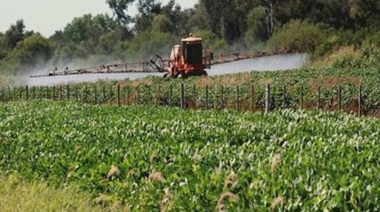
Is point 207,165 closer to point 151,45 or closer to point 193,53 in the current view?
point 193,53

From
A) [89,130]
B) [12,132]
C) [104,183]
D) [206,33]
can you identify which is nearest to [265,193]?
[104,183]

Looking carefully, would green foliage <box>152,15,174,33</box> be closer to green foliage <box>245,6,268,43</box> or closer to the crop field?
green foliage <box>245,6,268,43</box>

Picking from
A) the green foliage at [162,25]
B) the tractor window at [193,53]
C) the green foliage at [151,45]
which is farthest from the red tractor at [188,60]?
the green foliage at [162,25]

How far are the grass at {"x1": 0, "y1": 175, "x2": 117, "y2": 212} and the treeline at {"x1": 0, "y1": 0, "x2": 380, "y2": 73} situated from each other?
149 feet

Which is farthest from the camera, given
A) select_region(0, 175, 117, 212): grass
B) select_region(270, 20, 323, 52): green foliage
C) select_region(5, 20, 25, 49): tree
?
select_region(5, 20, 25, 49): tree

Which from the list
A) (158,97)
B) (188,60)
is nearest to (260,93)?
(158,97)

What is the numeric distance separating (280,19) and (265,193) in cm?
8255

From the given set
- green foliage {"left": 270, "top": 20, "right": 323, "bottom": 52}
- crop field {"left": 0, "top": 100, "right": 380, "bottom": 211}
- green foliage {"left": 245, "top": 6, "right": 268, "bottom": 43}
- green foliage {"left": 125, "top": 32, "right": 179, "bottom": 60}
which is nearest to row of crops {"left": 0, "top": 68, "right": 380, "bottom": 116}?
crop field {"left": 0, "top": 100, "right": 380, "bottom": 211}

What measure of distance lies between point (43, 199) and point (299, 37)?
207 ft

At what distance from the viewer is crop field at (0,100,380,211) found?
664 centimetres

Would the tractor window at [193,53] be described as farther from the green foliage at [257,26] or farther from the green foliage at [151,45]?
the green foliage at [151,45]

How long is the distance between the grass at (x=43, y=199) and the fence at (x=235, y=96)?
52.0 ft

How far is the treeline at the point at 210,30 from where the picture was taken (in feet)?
231

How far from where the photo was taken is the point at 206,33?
94.2m
